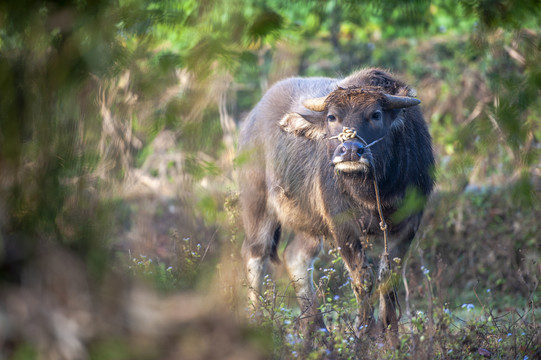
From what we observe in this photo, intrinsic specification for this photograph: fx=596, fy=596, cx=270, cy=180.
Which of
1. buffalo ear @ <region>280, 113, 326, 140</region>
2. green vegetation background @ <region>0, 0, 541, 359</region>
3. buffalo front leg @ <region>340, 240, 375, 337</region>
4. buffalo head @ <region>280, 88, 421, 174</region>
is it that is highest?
green vegetation background @ <region>0, 0, 541, 359</region>

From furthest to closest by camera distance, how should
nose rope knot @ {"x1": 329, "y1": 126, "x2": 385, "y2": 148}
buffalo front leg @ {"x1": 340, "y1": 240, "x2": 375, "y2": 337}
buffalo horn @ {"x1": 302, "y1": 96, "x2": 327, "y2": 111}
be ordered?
buffalo horn @ {"x1": 302, "y1": 96, "x2": 327, "y2": 111}, nose rope knot @ {"x1": 329, "y1": 126, "x2": 385, "y2": 148}, buffalo front leg @ {"x1": 340, "y1": 240, "x2": 375, "y2": 337}

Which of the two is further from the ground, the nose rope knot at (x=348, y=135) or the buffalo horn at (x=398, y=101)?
the buffalo horn at (x=398, y=101)

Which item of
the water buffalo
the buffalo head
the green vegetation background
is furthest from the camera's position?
the water buffalo

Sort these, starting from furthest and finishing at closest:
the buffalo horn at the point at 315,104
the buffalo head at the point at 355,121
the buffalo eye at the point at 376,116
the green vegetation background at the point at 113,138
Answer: the buffalo horn at the point at 315,104 → the buffalo eye at the point at 376,116 → the buffalo head at the point at 355,121 → the green vegetation background at the point at 113,138

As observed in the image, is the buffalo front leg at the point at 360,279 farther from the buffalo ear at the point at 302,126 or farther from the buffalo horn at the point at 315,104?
the buffalo horn at the point at 315,104

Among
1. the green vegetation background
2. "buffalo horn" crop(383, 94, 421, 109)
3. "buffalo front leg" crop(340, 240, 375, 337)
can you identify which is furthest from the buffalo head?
the green vegetation background

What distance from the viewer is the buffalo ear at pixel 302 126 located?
213 inches

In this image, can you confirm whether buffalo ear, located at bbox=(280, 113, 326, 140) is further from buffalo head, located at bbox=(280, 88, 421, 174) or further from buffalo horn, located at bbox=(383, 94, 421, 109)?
buffalo horn, located at bbox=(383, 94, 421, 109)

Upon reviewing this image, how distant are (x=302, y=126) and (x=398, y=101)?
93cm

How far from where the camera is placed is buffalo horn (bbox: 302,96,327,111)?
5258mm

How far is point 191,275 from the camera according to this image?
3098mm

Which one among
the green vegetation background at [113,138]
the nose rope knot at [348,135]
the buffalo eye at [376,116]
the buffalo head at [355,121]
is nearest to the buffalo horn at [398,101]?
the buffalo head at [355,121]

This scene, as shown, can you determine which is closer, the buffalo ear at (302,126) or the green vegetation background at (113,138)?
the green vegetation background at (113,138)

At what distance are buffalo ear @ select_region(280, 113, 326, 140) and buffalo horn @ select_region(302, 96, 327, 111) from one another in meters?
0.10
